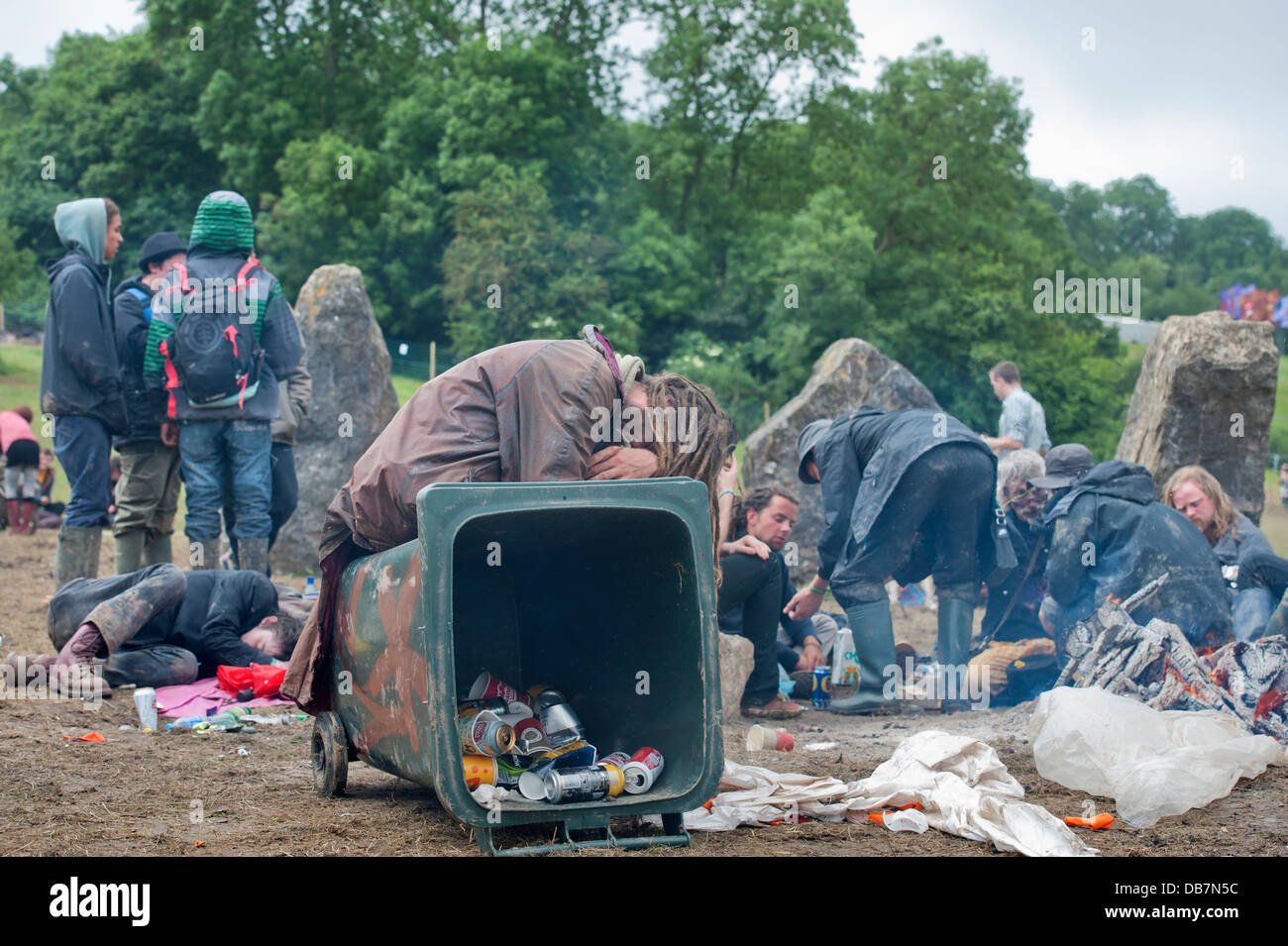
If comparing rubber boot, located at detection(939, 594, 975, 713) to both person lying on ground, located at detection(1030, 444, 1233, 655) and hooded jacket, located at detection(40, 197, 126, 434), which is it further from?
hooded jacket, located at detection(40, 197, 126, 434)

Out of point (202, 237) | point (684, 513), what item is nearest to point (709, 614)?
point (684, 513)

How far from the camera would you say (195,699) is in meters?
4.80

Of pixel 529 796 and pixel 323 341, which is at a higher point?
pixel 323 341

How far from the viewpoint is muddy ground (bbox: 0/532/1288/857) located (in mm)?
2740

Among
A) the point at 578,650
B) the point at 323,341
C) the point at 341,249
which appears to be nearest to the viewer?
the point at 578,650

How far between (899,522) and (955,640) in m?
0.66

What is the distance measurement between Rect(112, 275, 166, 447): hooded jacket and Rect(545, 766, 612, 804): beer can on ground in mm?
3923

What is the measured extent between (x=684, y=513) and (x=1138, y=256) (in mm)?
66952

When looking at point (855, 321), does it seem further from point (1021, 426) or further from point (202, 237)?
point (202, 237)

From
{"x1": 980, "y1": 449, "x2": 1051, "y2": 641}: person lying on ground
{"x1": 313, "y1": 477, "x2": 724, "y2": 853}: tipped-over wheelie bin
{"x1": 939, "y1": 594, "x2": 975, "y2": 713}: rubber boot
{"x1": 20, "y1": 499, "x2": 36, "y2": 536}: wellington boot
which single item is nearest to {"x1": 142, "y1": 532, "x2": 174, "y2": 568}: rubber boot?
{"x1": 313, "y1": 477, "x2": 724, "y2": 853}: tipped-over wheelie bin

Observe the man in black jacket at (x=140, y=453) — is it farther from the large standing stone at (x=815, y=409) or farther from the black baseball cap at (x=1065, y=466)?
the large standing stone at (x=815, y=409)

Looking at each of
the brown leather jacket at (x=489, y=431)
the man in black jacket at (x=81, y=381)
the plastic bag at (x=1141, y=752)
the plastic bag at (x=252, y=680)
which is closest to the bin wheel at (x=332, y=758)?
the brown leather jacket at (x=489, y=431)

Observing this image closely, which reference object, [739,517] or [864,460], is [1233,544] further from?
[739,517]
